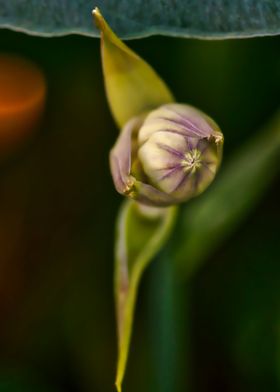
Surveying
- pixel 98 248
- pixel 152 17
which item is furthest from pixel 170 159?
pixel 98 248

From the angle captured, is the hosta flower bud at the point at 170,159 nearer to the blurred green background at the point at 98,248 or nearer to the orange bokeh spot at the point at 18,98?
the blurred green background at the point at 98,248

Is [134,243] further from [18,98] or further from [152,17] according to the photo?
[18,98]

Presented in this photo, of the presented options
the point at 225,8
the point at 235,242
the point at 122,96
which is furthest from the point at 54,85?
the point at 225,8

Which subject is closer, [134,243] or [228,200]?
[134,243]

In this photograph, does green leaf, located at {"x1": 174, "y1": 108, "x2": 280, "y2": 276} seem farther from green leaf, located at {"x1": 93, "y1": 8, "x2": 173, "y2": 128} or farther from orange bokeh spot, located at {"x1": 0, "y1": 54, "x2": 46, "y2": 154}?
orange bokeh spot, located at {"x1": 0, "y1": 54, "x2": 46, "y2": 154}

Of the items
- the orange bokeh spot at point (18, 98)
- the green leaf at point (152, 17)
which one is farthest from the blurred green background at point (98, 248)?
the green leaf at point (152, 17)

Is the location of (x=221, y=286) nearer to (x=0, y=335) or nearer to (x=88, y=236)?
(x=88, y=236)

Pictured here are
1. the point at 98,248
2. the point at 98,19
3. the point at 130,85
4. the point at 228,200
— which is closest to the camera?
the point at 98,19
